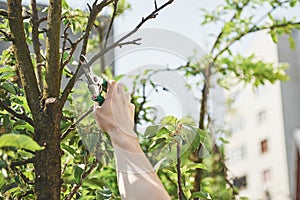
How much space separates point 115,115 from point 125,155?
0.14 feet

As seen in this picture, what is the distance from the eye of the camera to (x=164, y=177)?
67.0 inches

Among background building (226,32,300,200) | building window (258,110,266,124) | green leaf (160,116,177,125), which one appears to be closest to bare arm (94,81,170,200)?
green leaf (160,116,177,125)

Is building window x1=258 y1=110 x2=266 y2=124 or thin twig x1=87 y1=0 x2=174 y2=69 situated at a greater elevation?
building window x1=258 y1=110 x2=266 y2=124

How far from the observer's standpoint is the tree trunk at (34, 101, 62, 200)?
0.67 m

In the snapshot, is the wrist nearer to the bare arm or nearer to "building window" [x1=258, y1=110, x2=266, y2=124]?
the bare arm

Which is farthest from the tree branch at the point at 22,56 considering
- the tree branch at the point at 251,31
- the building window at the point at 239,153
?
the building window at the point at 239,153

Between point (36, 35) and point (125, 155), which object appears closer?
point (125, 155)

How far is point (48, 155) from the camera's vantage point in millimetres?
682

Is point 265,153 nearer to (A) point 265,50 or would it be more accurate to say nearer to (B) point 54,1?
(A) point 265,50

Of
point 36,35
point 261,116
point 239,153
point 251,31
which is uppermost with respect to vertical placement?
point 261,116

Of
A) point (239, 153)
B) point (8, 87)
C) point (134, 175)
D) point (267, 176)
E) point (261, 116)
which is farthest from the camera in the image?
point (239, 153)

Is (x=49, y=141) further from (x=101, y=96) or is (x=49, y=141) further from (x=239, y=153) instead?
(x=239, y=153)

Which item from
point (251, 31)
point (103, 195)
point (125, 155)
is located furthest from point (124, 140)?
point (251, 31)

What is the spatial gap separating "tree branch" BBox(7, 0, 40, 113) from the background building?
1330 cm
